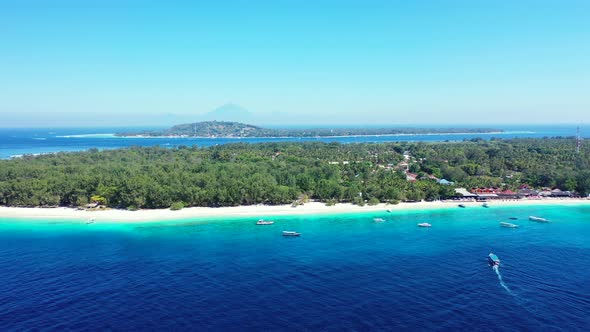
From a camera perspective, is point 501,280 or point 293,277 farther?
point 293,277

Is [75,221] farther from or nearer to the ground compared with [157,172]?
nearer to the ground

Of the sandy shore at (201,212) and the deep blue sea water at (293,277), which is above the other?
the sandy shore at (201,212)

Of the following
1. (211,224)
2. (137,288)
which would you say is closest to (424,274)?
(137,288)

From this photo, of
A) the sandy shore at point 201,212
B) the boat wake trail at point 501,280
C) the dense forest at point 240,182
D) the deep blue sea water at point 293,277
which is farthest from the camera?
the dense forest at point 240,182

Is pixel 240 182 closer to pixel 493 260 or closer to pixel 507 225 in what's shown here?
pixel 493 260

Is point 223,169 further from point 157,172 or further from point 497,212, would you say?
point 497,212

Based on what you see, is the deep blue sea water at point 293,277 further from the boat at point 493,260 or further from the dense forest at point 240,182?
the dense forest at point 240,182

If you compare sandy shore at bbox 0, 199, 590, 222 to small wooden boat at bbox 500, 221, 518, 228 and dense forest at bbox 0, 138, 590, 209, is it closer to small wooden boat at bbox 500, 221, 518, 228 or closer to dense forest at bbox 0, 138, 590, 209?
dense forest at bbox 0, 138, 590, 209

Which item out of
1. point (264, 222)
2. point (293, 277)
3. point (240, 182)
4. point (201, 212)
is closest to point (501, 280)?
point (293, 277)

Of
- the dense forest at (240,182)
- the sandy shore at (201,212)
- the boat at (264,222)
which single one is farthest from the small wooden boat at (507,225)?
the boat at (264,222)
